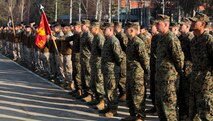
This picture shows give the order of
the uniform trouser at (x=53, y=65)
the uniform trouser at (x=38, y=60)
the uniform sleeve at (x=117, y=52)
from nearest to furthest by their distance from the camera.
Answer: the uniform sleeve at (x=117, y=52), the uniform trouser at (x=53, y=65), the uniform trouser at (x=38, y=60)

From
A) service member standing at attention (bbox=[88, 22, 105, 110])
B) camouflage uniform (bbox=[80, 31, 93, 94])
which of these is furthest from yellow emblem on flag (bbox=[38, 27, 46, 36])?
service member standing at attention (bbox=[88, 22, 105, 110])

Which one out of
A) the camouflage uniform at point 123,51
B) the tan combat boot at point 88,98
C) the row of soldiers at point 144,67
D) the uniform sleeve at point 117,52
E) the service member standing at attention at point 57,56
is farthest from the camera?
the service member standing at attention at point 57,56

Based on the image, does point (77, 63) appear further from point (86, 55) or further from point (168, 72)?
point (168, 72)

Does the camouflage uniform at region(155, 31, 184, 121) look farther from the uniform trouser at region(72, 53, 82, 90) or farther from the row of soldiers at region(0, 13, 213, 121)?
the uniform trouser at region(72, 53, 82, 90)

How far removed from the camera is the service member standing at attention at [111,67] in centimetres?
802

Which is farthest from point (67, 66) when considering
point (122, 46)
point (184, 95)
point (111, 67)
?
point (184, 95)

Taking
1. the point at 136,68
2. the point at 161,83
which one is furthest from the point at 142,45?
the point at 161,83

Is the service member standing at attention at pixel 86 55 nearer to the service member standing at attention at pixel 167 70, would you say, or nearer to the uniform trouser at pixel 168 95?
the service member standing at attention at pixel 167 70

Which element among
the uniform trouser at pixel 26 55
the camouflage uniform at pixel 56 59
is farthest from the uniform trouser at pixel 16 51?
the camouflage uniform at pixel 56 59

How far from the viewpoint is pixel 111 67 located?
8.09 meters

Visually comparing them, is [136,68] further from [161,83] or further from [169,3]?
[169,3]

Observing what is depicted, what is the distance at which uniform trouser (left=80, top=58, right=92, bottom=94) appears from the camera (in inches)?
378

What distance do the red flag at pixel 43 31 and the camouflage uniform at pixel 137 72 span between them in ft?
17.6

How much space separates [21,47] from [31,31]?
246cm
